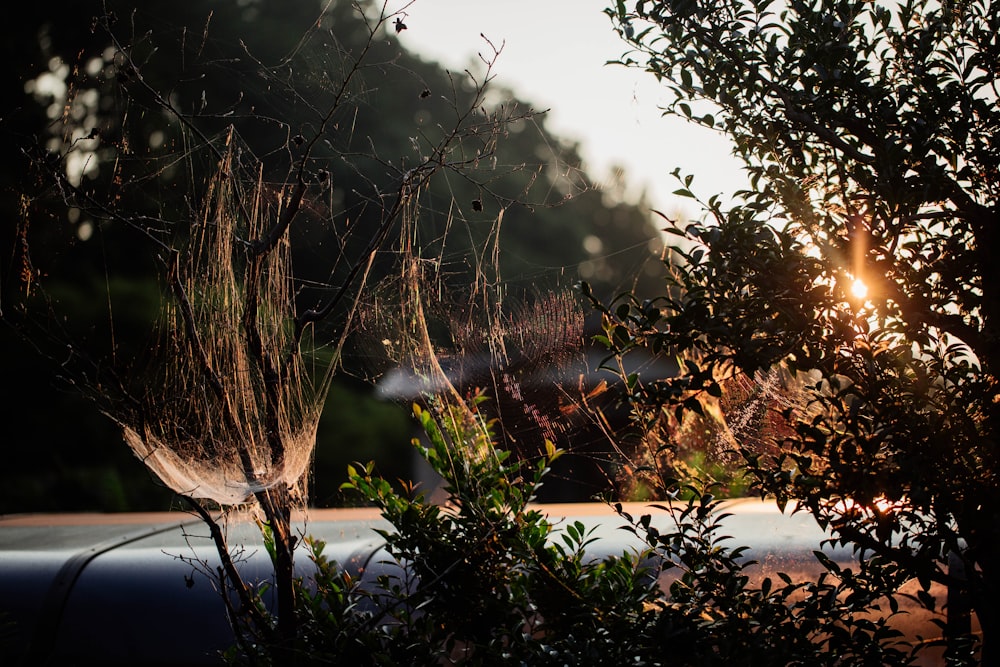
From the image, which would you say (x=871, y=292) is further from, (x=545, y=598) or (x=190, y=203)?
(x=190, y=203)

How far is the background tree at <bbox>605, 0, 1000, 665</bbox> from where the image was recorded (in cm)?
141

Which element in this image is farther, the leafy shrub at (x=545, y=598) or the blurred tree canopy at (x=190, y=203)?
the blurred tree canopy at (x=190, y=203)

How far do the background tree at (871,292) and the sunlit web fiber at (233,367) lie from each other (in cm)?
86

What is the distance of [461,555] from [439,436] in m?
0.30

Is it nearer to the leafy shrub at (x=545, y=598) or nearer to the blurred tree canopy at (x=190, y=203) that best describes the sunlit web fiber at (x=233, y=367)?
the blurred tree canopy at (x=190, y=203)

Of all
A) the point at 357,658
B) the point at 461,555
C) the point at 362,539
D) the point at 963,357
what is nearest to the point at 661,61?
the point at 963,357

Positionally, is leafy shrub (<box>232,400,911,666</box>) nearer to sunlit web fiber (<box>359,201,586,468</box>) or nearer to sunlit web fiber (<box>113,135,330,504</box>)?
sunlit web fiber (<box>359,201,586,468</box>)

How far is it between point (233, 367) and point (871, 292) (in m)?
1.45

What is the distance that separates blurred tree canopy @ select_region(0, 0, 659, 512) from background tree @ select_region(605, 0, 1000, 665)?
0.60 metres

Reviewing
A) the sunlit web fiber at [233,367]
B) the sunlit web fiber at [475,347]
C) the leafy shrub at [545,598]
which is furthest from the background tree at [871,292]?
the sunlit web fiber at [233,367]

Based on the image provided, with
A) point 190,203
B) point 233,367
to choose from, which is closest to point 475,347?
point 233,367

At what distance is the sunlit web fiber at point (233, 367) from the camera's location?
1.88m

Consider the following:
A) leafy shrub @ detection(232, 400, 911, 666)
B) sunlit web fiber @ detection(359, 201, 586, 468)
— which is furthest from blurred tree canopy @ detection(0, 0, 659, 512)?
leafy shrub @ detection(232, 400, 911, 666)

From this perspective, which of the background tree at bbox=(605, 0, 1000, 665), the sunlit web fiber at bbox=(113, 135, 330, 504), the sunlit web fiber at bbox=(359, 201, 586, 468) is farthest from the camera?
the sunlit web fiber at bbox=(359, 201, 586, 468)
